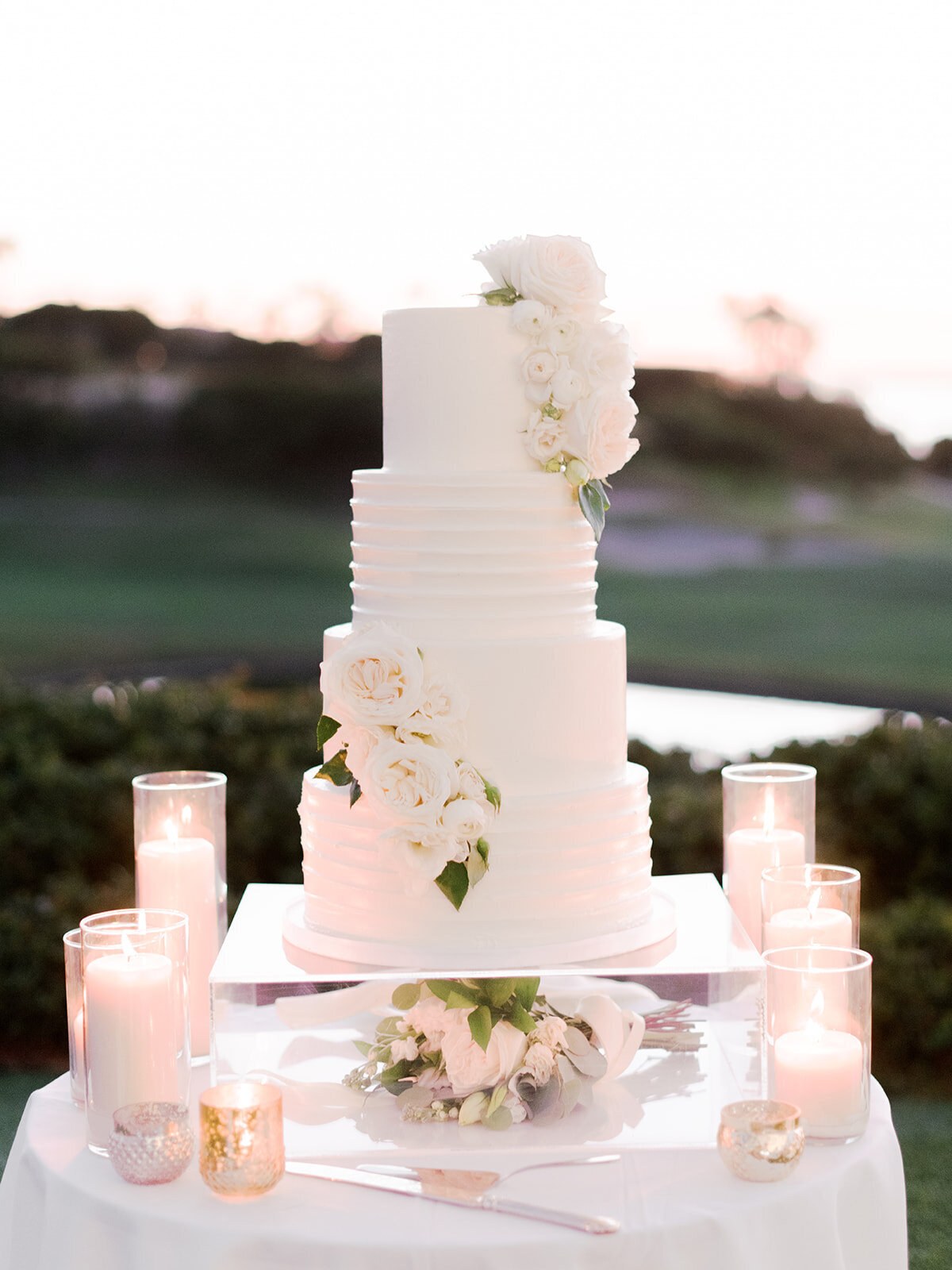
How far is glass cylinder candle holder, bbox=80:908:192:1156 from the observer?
209 centimetres

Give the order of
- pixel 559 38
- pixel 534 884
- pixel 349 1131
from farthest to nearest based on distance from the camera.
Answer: pixel 559 38 → pixel 534 884 → pixel 349 1131

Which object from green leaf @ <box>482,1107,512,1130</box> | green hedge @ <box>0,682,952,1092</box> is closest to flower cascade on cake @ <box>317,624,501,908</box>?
green leaf @ <box>482,1107,512,1130</box>

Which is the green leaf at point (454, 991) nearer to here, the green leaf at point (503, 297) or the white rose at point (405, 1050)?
the white rose at point (405, 1050)

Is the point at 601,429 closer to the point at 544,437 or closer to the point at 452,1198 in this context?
the point at 544,437

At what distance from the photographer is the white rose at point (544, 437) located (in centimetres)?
238

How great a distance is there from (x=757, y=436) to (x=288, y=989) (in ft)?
26.3

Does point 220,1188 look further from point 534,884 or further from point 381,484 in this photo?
point 381,484

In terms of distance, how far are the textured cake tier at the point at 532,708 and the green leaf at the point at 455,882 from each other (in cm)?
17

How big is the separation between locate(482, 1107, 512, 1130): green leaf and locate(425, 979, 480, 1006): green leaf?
0.18 meters

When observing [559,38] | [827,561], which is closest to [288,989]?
[559,38]

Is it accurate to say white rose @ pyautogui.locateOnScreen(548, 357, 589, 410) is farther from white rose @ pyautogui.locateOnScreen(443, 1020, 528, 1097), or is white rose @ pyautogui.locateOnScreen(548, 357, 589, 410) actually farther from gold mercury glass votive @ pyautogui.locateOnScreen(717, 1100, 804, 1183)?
gold mercury glass votive @ pyautogui.locateOnScreen(717, 1100, 804, 1183)

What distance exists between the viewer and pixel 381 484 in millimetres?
2412

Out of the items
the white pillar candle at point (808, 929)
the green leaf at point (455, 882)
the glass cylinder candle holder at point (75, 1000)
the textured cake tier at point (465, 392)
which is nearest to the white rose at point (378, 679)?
the green leaf at point (455, 882)

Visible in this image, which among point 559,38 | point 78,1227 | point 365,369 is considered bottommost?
point 78,1227
